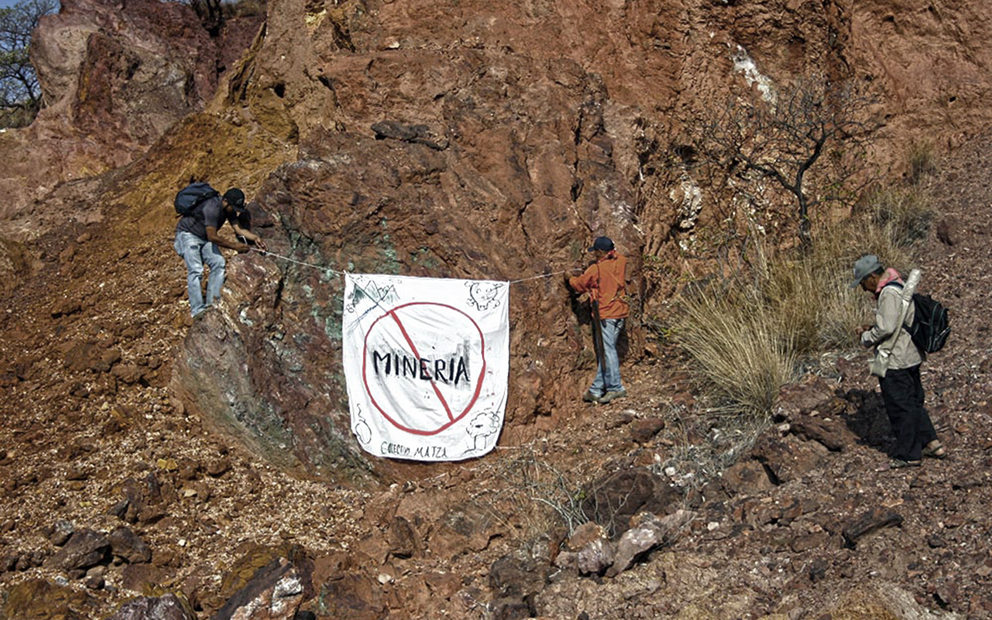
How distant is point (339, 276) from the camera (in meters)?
7.71

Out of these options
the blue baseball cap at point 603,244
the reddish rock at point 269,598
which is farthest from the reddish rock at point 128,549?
the blue baseball cap at point 603,244

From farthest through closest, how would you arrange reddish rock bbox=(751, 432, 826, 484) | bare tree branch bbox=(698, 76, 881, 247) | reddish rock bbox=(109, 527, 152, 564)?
1. bare tree branch bbox=(698, 76, 881, 247)
2. reddish rock bbox=(109, 527, 152, 564)
3. reddish rock bbox=(751, 432, 826, 484)

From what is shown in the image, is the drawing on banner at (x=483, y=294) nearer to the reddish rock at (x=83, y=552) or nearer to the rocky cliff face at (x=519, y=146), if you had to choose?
the rocky cliff face at (x=519, y=146)

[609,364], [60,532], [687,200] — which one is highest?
[687,200]

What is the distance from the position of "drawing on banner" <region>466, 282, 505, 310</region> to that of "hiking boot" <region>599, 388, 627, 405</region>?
45.2 inches

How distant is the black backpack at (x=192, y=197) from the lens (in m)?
7.61

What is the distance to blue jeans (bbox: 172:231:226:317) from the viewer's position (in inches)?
299

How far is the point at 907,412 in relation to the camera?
560 centimetres

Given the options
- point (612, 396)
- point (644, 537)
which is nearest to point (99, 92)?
point (612, 396)

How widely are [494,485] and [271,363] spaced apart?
2.02 metres

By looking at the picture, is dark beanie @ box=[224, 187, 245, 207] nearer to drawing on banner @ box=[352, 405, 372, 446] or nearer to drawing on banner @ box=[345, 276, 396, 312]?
drawing on banner @ box=[345, 276, 396, 312]

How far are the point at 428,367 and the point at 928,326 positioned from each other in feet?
11.5

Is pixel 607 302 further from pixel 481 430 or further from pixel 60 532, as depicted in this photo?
pixel 60 532

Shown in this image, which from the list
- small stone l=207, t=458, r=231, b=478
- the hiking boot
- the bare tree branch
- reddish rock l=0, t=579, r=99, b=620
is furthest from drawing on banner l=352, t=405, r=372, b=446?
the bare tree branch
